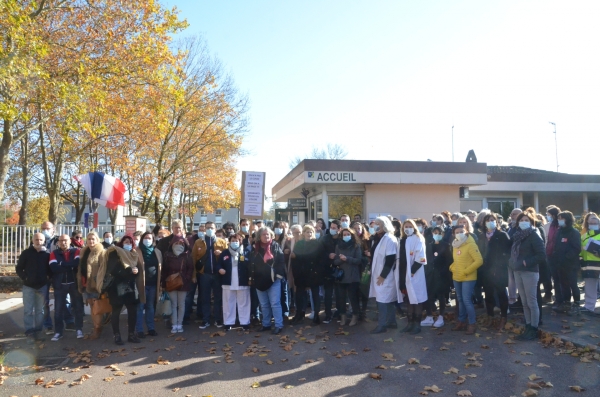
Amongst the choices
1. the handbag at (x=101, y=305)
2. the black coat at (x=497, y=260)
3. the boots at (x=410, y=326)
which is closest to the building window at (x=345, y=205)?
the black coat at (x=497, y=260)

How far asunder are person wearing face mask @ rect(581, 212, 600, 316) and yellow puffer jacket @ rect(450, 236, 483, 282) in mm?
2565

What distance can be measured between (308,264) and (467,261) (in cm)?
283

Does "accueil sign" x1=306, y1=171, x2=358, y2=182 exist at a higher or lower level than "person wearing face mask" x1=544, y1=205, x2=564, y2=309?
higher

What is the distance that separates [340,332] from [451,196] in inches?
533

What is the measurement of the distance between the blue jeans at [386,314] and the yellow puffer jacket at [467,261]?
3.95 ft

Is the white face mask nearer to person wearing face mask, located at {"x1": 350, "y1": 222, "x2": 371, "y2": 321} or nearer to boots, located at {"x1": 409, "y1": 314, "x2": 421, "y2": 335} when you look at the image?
person wearing face mask, located at {"x1": 350, "y1": 222, "x2": 371, "y2": 321}

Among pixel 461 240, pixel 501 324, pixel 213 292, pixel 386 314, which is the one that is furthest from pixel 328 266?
pixel 501 324

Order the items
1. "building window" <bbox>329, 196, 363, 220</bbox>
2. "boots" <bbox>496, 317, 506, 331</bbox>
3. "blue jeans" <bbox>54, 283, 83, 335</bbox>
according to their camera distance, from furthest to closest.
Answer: "building window" <bbox>329, 196, 363, 220</bbox>, "blue jeans" <bbox>54, 283, 83, 335</bbox>, "boots" <bbox>496, 317, 506, 331</bbox>

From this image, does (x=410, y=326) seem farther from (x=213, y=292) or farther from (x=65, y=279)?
(x=65, y=279)

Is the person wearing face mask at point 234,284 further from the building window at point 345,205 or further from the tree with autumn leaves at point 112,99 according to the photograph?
the building window at point 345,205

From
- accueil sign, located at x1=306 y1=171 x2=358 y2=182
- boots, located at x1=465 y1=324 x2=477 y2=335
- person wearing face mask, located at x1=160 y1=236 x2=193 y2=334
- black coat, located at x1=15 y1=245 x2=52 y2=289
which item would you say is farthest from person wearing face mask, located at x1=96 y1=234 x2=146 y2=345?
accueil sign, located at x1=306 y1=171 x2=358 y2=182

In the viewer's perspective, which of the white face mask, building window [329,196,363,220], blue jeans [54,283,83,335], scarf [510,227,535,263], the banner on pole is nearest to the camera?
scarf [510,227,535,263]

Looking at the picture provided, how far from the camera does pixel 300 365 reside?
672cm

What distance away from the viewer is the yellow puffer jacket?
27.1ft
